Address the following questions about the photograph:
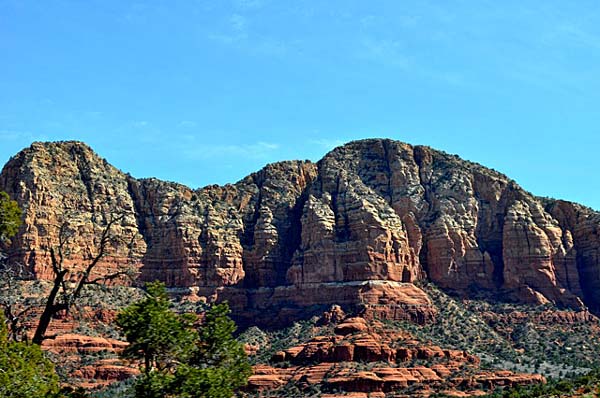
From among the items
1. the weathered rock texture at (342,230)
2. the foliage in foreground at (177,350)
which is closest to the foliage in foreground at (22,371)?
the foliage in foreground at (177,350)

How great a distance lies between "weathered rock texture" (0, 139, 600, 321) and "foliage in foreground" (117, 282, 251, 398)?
79056mm

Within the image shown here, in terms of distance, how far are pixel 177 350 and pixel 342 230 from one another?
9303 centimetres

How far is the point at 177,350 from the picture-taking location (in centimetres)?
4066

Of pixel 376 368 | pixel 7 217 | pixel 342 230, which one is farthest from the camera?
pixel 342 230

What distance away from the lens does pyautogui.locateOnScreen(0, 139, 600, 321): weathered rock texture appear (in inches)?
5005

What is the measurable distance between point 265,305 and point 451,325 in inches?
1193

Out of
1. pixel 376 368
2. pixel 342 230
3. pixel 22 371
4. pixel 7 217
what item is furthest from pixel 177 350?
pixel 342 230

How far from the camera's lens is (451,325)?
12250cm

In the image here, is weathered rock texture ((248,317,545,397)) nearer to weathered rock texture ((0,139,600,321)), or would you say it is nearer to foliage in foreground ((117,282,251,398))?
weathered rock texture ((0,139,600,321))

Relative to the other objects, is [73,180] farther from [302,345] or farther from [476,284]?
[476,284]

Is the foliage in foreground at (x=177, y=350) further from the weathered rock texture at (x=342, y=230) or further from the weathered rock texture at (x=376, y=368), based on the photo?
the weathered rock texture at (x=342, y=230)

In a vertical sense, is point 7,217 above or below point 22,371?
above

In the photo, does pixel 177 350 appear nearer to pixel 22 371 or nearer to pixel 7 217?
pixel 7 217

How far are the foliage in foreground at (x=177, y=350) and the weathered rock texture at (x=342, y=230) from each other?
79.1 meters
